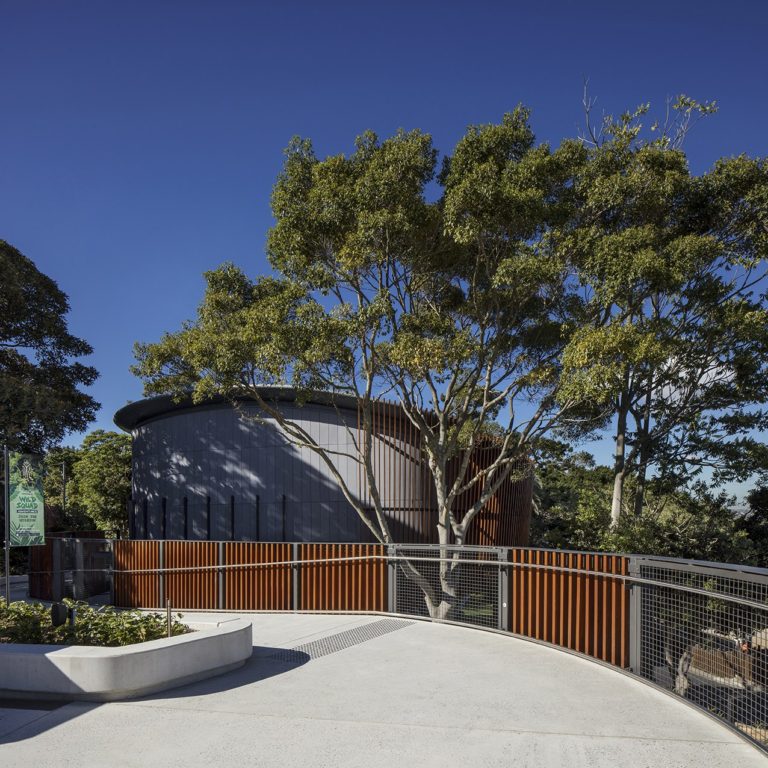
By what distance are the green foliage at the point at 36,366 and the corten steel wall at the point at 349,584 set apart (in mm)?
7574

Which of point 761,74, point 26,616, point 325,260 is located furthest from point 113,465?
point 761,74

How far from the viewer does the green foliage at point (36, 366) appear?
65.7 feet

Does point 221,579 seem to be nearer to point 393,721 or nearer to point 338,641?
point 338,641

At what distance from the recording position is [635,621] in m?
7.01

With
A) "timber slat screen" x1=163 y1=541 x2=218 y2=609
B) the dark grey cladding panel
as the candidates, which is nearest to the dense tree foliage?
the dark grey cladding panel

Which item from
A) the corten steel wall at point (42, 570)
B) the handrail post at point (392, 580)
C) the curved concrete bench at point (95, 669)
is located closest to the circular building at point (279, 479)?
the corten steel wall at point (42, 570)

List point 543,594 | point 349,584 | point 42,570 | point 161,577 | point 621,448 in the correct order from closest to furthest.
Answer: point 543,594 < point 349,584 < point 161,577 < point 42,570 < point 621,448

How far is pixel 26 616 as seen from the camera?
835cm

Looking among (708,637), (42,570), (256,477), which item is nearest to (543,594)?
(708,637)

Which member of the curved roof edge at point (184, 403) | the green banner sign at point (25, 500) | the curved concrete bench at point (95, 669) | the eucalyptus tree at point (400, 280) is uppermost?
the eucalyptus tree at point (400, 280)

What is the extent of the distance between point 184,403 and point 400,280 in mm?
8916

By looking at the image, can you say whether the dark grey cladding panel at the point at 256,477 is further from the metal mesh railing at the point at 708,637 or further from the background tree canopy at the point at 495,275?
the metal mesh railing at the point at 708,637

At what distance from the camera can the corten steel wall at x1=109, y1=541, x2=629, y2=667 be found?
25.0 ft

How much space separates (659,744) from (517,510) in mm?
16872
